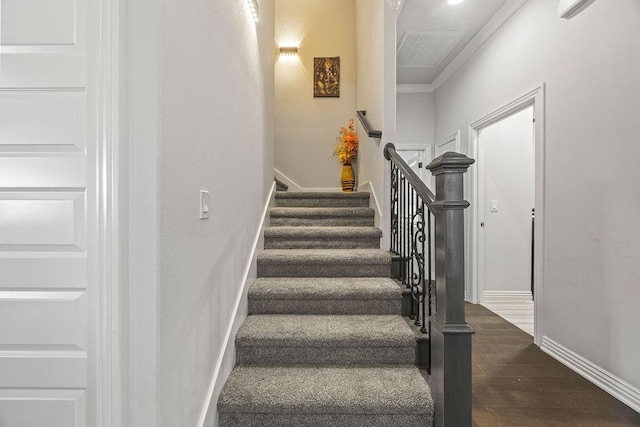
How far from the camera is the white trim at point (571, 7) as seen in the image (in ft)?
6.98

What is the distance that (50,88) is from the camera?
3.46 ft

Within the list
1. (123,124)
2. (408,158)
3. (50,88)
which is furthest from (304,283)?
(408,158)

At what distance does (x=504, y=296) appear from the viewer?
13.4 ft

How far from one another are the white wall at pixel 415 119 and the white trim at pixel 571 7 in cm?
288

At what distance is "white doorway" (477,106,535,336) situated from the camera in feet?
13.3

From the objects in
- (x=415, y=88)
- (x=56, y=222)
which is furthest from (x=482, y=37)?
(x=56, y=222)

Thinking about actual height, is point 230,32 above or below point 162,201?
above

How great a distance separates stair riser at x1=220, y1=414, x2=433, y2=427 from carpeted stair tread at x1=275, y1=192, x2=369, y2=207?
2170 mm

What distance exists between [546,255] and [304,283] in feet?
6.84

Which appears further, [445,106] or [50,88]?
[445,106]

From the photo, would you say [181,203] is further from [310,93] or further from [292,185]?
[310,93]

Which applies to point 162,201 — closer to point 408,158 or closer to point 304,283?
point 304,283

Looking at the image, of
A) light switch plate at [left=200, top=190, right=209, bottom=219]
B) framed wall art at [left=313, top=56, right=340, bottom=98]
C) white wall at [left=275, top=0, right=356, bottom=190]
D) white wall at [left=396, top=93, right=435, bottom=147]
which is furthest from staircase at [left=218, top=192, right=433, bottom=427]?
white wall at [left=396, top=93, right=435, bottom=147]

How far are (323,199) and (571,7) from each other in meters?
2.47
